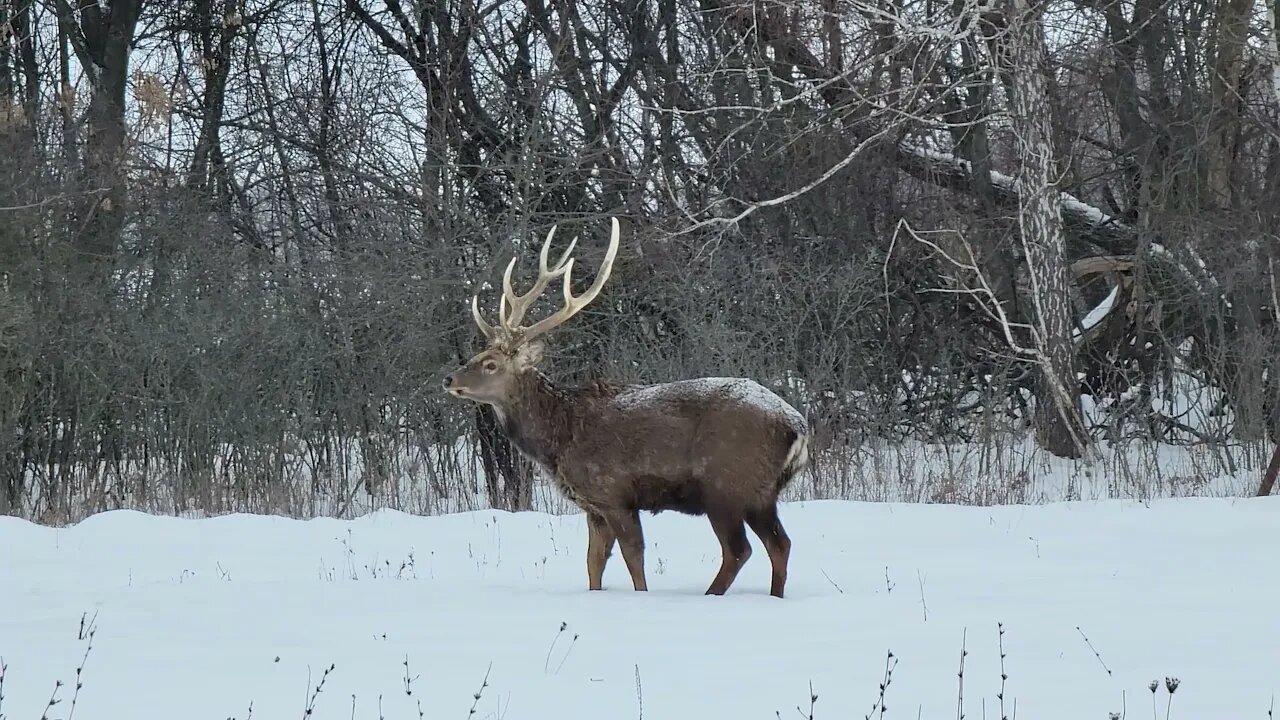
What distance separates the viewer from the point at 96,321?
1412cm

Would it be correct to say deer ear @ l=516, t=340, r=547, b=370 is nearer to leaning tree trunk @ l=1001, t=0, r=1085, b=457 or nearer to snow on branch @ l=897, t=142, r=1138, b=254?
leaning tree trunk @ l=1001, t=0, r=1085, b=457

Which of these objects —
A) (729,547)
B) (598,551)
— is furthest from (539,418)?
(729,547)

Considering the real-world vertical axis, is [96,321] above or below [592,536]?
above

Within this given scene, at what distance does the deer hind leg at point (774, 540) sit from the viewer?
7.27m

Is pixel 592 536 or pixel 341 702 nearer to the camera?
pixel 341 702

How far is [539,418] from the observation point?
7977 mm

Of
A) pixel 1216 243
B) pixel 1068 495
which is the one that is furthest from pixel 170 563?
pixel 1216 243

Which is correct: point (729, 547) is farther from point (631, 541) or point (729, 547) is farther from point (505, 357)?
point (505, 357)

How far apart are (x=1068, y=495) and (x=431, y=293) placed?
642cm

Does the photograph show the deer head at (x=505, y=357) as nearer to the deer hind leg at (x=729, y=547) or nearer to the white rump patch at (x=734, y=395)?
the white rump patch at (x=734, y=395)

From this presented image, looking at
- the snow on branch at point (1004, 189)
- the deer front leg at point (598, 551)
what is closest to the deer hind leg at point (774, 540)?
the deer front leg at point (598, 551)

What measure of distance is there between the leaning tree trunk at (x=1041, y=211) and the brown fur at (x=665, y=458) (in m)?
7.56

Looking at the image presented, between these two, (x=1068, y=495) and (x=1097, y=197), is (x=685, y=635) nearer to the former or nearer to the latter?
(x=1068, y=495)

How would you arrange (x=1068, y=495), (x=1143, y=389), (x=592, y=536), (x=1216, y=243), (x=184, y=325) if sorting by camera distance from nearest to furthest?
(x=592, y=536) < (x=1068, y=495) < (x=184, y=325) < (x=1216, y=243) < (x=1143, y=389)
